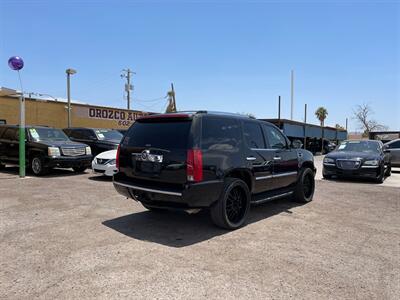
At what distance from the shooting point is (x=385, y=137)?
3388 cm

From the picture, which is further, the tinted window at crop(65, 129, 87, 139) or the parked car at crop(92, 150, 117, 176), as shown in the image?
the tinted window at crop(65, 129, 87, 139)

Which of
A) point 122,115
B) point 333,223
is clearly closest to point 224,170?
point 333,223

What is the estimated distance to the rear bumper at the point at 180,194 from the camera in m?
5.02

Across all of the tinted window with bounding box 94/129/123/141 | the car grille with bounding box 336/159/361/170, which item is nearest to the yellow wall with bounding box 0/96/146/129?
the tinted window with bounding box 94/129/123/141

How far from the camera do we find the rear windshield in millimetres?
5227

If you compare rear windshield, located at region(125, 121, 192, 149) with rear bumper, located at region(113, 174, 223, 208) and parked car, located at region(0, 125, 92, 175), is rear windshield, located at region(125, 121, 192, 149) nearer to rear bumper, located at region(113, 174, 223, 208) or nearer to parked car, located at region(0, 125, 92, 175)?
rear bumper, located at region(113, 174, 223, 208)

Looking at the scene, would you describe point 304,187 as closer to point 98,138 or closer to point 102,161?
point 102,161

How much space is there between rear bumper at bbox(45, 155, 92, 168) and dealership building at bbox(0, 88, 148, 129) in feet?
32.3

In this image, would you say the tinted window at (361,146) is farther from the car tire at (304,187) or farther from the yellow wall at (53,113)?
the yellow wall at (53,113)

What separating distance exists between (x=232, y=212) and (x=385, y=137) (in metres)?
32.8

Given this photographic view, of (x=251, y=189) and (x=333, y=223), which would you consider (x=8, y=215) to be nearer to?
(x=251, y=189)

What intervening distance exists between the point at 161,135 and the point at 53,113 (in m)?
21.1

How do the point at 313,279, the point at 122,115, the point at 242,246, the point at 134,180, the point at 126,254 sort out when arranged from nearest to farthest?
the point at 313,279 < the point at 126,254 < the point at 242,246 < the point at 134,180 < the point at 122,115

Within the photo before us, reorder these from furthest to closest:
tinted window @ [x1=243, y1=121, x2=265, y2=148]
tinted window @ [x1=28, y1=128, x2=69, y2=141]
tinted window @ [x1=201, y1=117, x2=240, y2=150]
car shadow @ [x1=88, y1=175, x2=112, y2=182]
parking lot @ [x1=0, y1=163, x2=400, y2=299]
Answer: tinted window @ [x1=28, y1=128, x2=69, y2=141] → car shadow @ [x1=88, y1=175, x2=112, y2=182] → tinted window @ [x1=243, y1=121, x2=265, y2=148] → tinted window @ [x1=201, y1=117, x2=240, y2=150] → parking lot @ [x1=0, y1=163, x2=400, y2=299]
